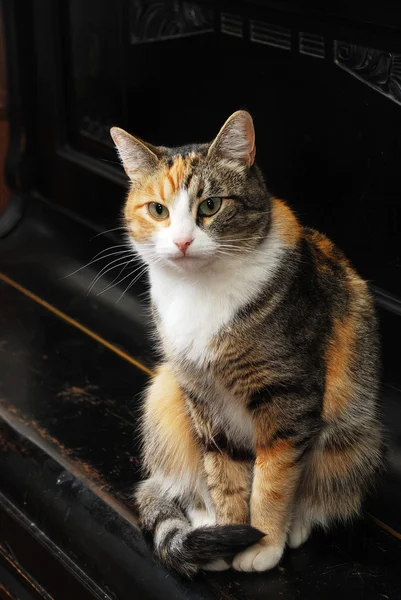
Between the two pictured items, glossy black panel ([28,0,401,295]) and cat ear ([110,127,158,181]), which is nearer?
cat ear ([110,127,158,181])

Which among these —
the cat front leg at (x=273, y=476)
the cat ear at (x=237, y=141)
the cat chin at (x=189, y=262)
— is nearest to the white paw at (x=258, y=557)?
the cat front leg at (x=273, y=476)

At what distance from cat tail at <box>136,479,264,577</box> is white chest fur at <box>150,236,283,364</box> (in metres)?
0.23

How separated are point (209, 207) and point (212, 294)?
118mm

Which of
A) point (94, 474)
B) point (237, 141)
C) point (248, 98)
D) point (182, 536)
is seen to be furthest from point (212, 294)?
point (248, 98)

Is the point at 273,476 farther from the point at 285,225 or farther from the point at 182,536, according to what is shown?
the point at 285,225

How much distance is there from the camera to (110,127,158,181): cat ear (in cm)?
129

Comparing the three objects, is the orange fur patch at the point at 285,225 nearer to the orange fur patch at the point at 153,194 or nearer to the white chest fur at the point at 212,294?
the white chest fur at the point at 212,294

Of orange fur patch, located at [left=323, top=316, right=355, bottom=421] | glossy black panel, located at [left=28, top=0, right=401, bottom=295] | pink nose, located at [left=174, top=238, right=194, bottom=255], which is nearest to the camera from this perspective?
pink nose, located at [left=174, top=238, right=194, bottom=255]

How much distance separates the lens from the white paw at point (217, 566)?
137 cm

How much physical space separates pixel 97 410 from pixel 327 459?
1.88 ft

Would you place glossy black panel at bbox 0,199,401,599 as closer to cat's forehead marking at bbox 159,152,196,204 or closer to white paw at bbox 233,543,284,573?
white paw at bbox 233,543,284,573

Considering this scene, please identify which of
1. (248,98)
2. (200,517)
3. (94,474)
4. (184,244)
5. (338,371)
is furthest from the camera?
(248,98)

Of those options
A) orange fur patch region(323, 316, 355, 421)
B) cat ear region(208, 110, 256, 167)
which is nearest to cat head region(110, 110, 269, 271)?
cat ear region(208, 110, 256, 167)

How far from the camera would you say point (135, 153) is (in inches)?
51.3
